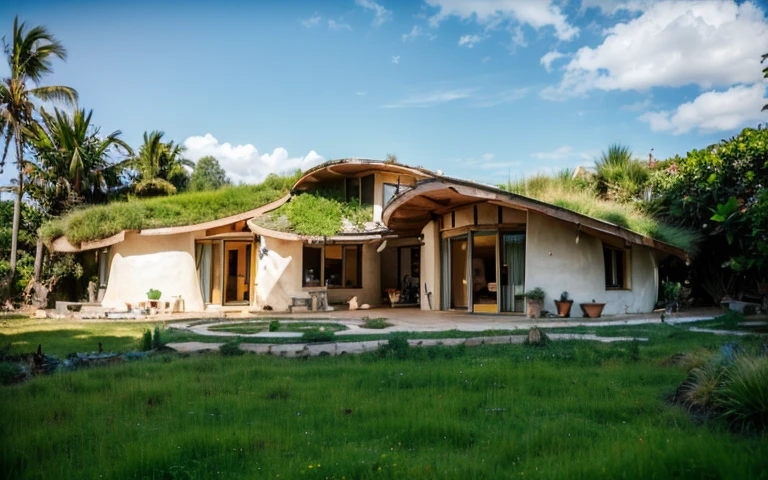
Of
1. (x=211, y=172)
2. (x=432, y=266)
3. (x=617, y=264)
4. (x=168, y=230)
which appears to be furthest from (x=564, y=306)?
(x=211, y=172)

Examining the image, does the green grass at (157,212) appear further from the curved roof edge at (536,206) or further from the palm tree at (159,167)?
the palm tree at (159,167)

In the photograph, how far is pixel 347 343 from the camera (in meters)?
8.70

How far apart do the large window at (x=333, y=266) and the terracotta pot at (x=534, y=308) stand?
8.66 meters

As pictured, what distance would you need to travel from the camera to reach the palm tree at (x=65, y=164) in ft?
78.4

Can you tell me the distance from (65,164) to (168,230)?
7.80m

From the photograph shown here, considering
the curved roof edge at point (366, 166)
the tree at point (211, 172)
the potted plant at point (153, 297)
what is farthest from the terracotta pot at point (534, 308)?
the tree at point (211, 172)

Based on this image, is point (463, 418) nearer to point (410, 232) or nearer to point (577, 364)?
point (577, 364)

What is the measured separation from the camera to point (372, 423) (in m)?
4.52

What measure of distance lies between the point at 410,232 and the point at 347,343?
1332cm

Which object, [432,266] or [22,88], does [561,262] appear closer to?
[432,266]

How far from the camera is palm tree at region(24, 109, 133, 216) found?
23.9 meters

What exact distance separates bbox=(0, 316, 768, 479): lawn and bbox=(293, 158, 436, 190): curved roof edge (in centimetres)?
1359

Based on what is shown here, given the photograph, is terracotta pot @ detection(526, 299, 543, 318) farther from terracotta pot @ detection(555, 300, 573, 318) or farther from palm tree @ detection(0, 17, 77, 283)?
palm tree @ detection(0, 17, 77, 283)

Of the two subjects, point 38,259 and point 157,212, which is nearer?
point 157,212
